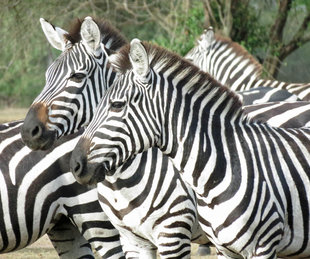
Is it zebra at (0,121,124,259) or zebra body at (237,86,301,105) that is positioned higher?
zebra body at (237,86,301,105)

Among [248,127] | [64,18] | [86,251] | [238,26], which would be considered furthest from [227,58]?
[248,127]

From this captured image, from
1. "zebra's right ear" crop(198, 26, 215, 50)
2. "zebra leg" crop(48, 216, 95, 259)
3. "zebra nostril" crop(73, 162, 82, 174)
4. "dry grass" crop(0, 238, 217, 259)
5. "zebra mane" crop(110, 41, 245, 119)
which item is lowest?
"dry grass" crop(0, 238, 217, 259)

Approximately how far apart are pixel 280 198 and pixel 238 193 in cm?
30

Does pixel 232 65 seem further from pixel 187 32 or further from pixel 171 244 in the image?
pixel 171 244

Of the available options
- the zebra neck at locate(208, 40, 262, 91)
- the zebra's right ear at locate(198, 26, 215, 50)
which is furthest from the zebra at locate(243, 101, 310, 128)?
the zebra's right ear at locate(198, 26, 215, 50)

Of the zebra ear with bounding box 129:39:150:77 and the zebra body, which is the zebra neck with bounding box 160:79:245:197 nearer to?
the zebra ear with bounding box 129:39:150:77

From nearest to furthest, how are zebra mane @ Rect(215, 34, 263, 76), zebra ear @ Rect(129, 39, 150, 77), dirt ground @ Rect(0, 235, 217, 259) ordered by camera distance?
zebra ear @ Rect(129, 39, 150, 77) < dirt ground @ Rect(0, 235, 217, 259) < zebra mane @ Rect(215, 34, 263, 76)

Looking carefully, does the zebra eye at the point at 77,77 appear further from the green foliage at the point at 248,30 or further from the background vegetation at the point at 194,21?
the green foliage at the point at 248,30

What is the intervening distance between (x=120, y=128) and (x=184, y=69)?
25.9 inches

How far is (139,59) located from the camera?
5.05 m

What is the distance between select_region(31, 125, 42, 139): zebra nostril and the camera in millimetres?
5785

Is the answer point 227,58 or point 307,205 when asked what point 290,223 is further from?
point 227,58

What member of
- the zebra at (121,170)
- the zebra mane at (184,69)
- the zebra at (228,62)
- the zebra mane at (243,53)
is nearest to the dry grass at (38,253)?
the zebra at (228,62)

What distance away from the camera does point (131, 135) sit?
5043 millimetres
